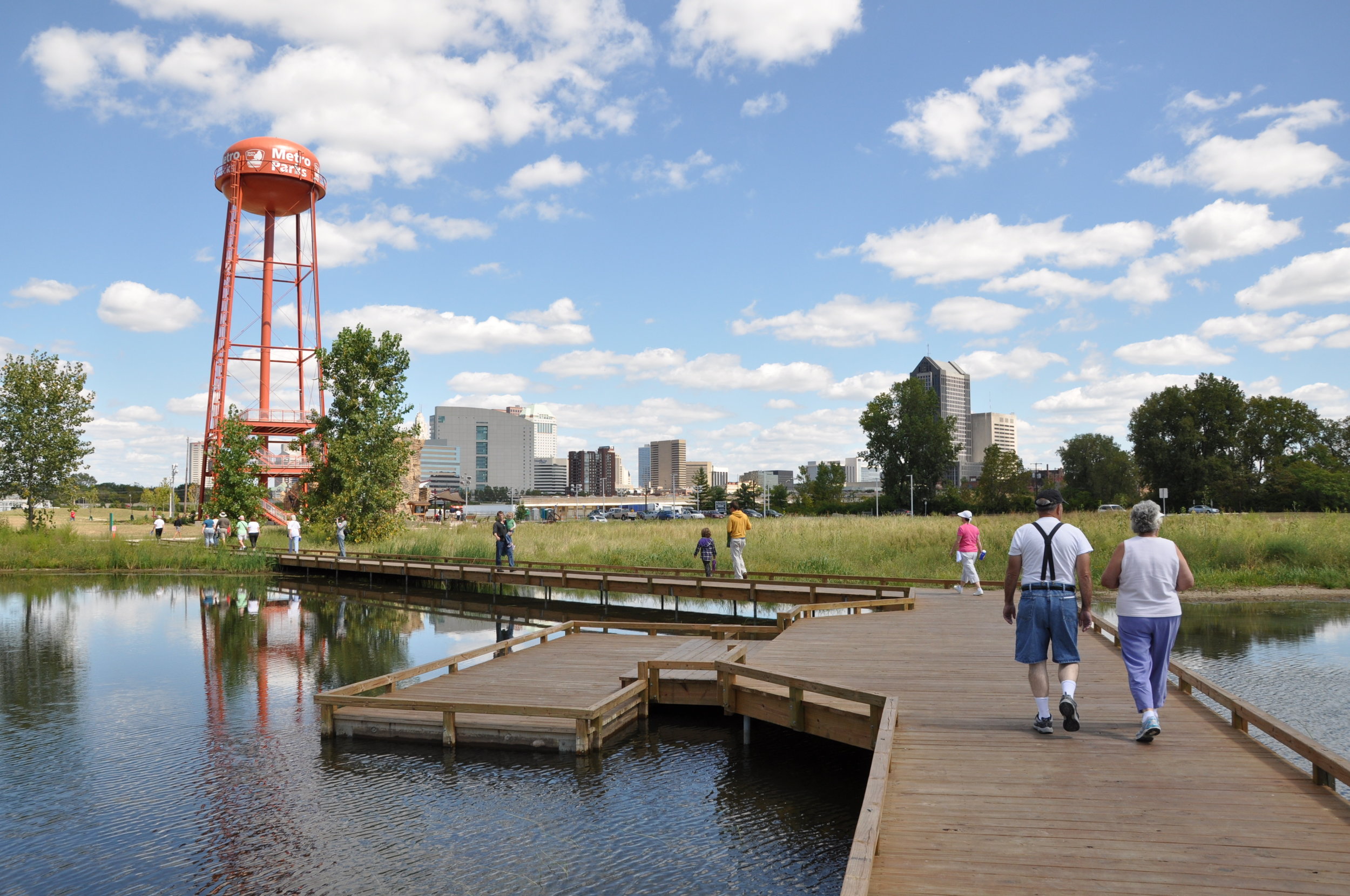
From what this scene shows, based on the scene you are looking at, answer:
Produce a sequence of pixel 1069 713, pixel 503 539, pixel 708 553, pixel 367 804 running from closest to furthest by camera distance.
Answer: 1. pixel 1069 713
2. pixel 367 804
3. pixel 708 553
4. pixel 503 539

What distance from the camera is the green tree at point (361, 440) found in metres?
42.2

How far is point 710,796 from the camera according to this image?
332 inches

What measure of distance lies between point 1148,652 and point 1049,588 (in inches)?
34.2

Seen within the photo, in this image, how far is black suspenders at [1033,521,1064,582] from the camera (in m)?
6.65

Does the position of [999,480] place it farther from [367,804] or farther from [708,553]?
[367,804]

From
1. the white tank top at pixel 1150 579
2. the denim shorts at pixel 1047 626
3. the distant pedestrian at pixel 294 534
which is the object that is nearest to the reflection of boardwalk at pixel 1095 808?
the denim shorts at pixel 1047 626

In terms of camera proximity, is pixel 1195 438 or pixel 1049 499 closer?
pixel 1049 499

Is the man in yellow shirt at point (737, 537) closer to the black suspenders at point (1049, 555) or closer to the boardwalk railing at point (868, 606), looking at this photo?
the boardwalk railing at point (868, 606)

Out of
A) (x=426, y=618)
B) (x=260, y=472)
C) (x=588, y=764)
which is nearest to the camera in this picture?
(x=588, y=764)

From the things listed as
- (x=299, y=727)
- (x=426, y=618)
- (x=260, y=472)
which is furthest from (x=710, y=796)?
(x=260, y=472)

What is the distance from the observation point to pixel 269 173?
47438mm

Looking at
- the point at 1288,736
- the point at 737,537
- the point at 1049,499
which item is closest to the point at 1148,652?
the point at 1288,736

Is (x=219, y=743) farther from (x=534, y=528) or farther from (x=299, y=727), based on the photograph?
(x=534, y=528)

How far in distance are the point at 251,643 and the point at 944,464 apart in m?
77.7
